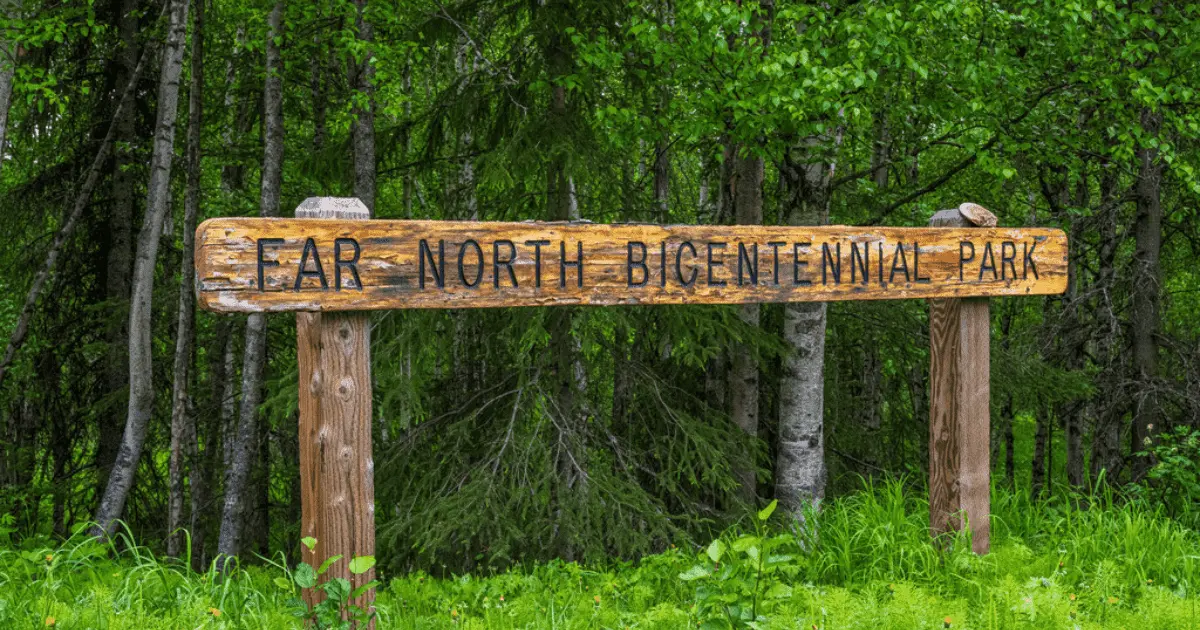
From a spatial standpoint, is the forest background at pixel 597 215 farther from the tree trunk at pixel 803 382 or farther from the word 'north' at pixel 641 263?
the word 'north' at pixel 641 263

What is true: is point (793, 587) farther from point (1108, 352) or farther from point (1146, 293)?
point (1146, 293)

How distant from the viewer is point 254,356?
982 centimetres

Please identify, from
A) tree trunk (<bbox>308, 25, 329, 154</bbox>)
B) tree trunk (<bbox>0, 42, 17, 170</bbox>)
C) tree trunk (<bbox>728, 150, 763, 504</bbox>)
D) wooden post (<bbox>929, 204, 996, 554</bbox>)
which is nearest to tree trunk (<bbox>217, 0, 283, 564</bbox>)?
tree trunk (<bbox>308, 25, 329, 154</bbox>)

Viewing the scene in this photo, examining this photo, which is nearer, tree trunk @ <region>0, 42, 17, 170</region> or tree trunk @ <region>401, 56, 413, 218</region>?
tree trunk @ <region>0, 42, 17, 170</region>

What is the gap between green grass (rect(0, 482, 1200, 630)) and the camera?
11.5 feet

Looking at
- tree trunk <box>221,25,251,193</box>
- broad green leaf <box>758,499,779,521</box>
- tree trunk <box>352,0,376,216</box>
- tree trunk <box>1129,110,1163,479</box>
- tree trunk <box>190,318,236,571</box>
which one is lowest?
tree trunk <box>190,318,236,571</box>

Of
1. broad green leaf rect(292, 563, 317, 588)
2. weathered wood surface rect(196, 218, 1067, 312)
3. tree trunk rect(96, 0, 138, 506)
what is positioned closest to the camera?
broad green leaf rect(292, 563, 317, 588)

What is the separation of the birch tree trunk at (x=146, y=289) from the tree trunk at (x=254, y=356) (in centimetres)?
115

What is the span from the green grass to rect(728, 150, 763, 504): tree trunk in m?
2.23

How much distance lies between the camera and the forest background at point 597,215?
6.67 meters

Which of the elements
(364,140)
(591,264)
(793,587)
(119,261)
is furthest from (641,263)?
(119,261)

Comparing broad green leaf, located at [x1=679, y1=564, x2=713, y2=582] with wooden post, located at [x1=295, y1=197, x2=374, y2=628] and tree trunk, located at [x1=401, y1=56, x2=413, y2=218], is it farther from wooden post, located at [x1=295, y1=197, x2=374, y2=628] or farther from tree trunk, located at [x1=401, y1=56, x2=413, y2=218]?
tree trunk, located at [x1=401, y1=56, x2=413, y2=218]

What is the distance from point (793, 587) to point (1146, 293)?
6.39 metres

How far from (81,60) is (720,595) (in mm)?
10419
